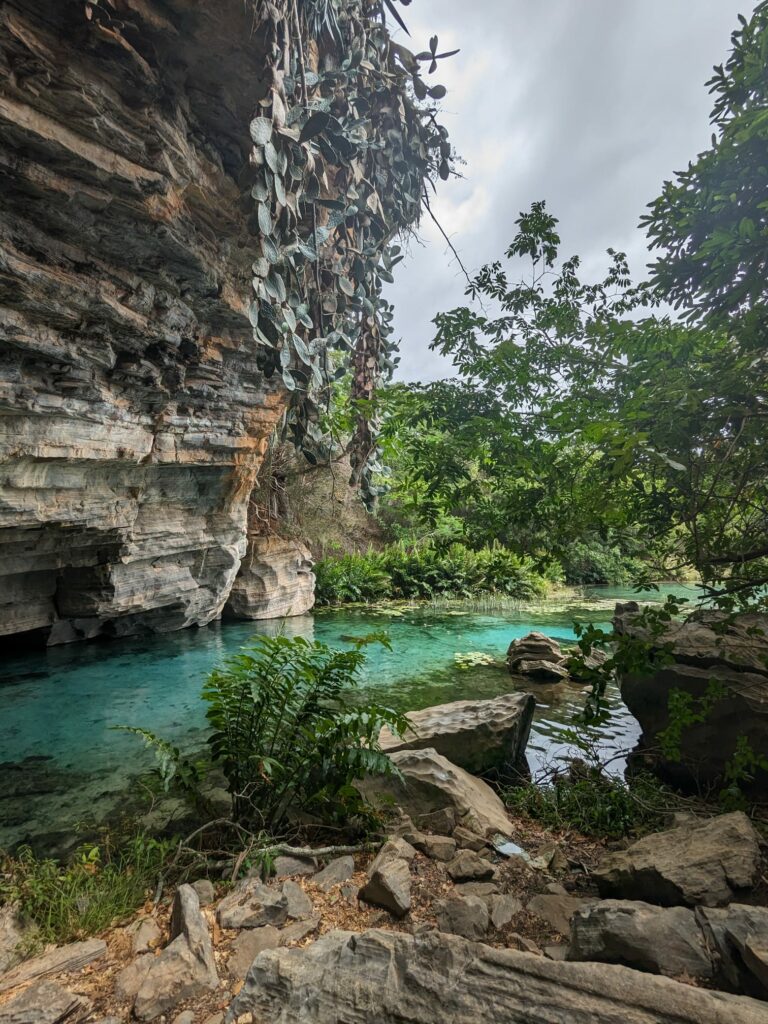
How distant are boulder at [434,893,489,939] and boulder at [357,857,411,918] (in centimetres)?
16

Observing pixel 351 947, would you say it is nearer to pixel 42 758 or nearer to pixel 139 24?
pixel 42 758

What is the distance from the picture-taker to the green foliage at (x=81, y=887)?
7.65ft

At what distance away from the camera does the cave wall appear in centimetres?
390

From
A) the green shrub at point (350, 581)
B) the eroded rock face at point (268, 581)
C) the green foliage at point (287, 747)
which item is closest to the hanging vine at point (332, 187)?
the green foliage at point (287, 747)

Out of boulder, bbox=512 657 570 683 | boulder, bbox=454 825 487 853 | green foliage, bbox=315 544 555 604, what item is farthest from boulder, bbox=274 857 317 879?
green foliage, bbox=315 544 555 604

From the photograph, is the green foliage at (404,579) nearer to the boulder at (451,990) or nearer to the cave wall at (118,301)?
the cave wall at (118,301)

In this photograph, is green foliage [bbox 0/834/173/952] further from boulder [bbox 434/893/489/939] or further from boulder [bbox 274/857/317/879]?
boulder [bbox 434/893/489/939]

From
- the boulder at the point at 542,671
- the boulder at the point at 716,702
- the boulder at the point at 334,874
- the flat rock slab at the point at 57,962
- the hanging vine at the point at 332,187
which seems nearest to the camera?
the flat rock slab at the point at 57,962

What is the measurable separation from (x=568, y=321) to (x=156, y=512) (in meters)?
7.01

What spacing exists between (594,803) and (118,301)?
20.8ft

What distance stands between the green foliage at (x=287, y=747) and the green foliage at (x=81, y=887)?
0.55 m

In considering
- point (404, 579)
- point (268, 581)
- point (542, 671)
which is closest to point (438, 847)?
point (542, 671)

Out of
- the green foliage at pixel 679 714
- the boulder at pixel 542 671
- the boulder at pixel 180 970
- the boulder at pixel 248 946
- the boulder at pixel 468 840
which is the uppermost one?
the green foliage at pixel 679 714

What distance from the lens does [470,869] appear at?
8.55 ft
